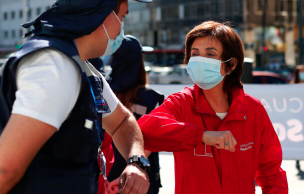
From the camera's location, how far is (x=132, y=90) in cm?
342

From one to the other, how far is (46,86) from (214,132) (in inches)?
42.6

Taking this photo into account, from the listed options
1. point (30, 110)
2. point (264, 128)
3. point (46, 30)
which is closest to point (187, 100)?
point (264, 128)

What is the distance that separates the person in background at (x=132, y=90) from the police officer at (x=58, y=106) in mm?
1465

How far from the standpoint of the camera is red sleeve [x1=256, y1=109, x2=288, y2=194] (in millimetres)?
2355

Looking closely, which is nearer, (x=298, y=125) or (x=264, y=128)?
(x=264, y=128)

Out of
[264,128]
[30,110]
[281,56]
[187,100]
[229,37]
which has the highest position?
[229,37]

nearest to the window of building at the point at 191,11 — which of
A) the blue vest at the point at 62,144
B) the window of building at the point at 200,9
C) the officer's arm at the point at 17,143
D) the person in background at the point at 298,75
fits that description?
the window of building at the point at 200,9

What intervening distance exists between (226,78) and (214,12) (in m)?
51.0

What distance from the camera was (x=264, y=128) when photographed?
2424 millimetres

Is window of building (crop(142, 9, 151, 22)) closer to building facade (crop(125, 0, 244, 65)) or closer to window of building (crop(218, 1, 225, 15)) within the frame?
building facade (crop(125, 0, 244, 65))

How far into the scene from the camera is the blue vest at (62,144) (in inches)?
54.9

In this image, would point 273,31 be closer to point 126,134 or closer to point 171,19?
point 171,19

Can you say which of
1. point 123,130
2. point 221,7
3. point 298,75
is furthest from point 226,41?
point 221,7

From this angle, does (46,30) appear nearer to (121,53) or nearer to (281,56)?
(121,53)
